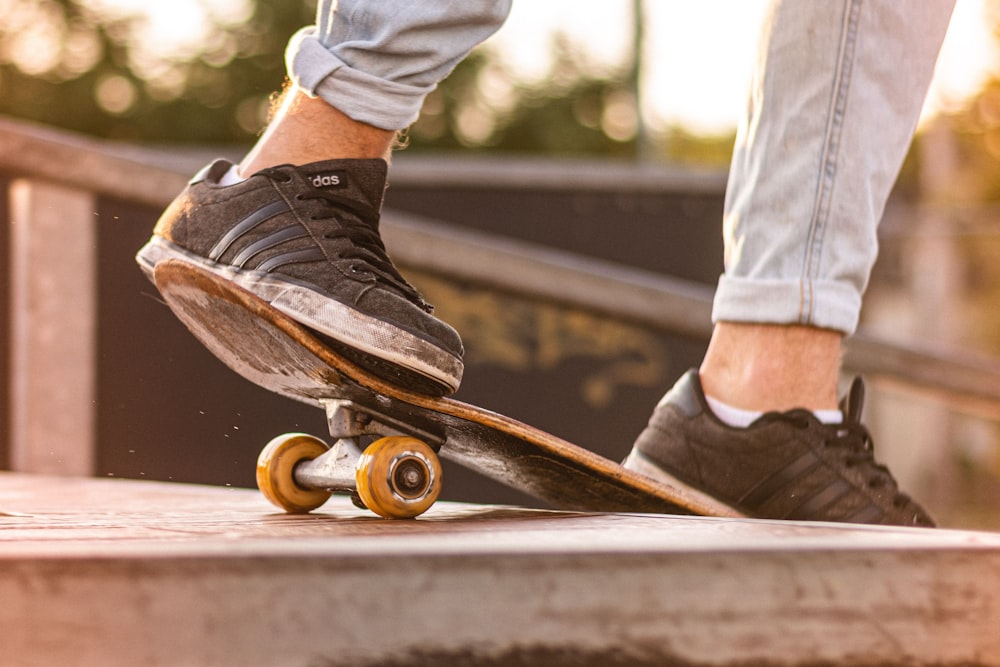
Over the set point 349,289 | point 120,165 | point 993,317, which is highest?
point 120,165

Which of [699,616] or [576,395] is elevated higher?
[699,616]

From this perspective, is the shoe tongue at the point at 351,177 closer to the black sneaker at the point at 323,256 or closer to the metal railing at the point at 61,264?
the black sneaker at the point at 323,256

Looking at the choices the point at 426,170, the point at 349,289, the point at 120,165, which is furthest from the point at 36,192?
the point at 426,170

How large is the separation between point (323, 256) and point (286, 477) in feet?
1.15

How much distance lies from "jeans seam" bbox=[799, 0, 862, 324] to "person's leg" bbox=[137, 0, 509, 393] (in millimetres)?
520

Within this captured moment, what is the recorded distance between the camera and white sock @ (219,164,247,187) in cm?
171

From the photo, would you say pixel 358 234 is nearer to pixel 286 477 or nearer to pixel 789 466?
pixel 286 477

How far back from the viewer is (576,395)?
4941 millimetres

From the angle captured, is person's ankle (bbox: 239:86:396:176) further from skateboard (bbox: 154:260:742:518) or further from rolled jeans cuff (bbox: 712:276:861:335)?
rolled jeans cuff (bbox: 712:276:861:335)

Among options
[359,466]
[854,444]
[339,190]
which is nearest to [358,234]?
[339,190]

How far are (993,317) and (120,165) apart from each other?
2565cm

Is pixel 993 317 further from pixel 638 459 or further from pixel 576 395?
pixel 638 459

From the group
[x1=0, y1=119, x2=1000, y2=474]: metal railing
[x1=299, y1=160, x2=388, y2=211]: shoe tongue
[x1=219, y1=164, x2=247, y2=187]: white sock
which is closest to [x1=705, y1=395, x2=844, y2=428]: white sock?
[x1=299, y1=160, x2=388, y2=211]: shoe tongue

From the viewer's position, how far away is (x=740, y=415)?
1.80 meters
